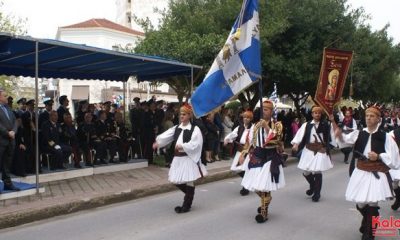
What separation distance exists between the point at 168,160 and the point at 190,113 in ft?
18.3

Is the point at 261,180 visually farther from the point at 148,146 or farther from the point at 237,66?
the point at 148,146

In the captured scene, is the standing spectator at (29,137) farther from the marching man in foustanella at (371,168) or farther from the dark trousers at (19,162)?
the marching man in foustanella at (371,168)

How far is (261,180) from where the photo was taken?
748 centimetres

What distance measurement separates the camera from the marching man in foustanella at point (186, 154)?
8.13m

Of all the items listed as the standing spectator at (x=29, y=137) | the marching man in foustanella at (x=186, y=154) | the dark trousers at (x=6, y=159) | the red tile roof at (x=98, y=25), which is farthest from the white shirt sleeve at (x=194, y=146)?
the red tile roof at (x=98, y=25)

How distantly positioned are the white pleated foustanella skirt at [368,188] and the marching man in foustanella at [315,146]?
285 centimetres

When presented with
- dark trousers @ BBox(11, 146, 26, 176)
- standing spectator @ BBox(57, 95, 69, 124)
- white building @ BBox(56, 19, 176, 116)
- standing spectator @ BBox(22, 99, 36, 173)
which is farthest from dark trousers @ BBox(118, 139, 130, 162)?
white building @ BBox(56, 19, 176, 116)

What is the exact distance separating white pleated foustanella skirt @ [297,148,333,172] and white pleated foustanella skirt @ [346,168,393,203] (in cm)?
281

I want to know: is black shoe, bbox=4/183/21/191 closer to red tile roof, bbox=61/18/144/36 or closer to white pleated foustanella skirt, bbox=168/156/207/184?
white pleated foustanella skirt, bbox=168/156/207/184

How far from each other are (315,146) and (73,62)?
632cm

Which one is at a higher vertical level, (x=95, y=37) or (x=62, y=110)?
(x=95, y=37)

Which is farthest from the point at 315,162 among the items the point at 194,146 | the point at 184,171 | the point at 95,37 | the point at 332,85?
the point at 95,37

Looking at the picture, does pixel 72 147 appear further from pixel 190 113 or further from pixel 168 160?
pixel 190 113

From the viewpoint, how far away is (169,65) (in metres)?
12.3
